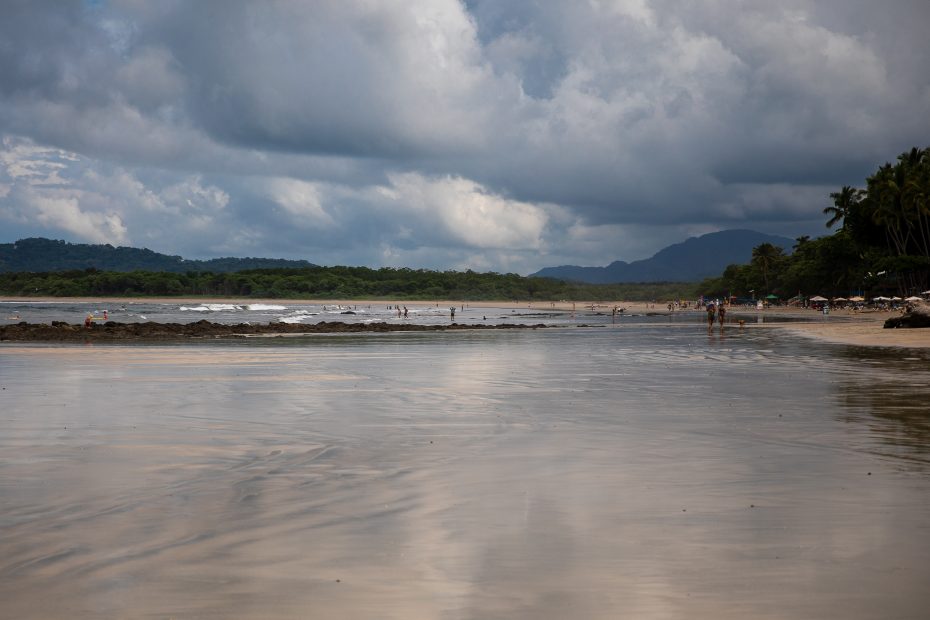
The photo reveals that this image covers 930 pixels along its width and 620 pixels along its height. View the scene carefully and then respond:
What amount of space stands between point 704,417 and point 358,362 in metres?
16.7

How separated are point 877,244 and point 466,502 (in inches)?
4610

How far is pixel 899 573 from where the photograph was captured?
6.51 m

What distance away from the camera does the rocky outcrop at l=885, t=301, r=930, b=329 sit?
50.5 metres

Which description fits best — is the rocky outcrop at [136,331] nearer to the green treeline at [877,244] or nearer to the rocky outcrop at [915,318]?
the rocky outcrop at [915,318]

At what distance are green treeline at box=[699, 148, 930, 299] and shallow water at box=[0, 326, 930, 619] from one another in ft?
281

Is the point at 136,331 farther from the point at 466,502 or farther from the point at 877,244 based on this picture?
the point at 877,244

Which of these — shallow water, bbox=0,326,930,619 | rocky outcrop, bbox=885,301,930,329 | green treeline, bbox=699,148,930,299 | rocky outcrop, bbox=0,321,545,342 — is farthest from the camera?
green treeline, bbox=699,148,930,299

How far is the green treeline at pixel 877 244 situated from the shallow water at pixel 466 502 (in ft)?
281

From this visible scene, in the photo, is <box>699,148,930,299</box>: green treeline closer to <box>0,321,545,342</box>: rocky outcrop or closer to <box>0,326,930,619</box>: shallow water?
<box>0,321,545,342</box>: rocky outcrop

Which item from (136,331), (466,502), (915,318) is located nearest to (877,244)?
(915,318)

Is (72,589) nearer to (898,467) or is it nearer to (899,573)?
(899,573)

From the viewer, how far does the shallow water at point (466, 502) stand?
6156 millimetres

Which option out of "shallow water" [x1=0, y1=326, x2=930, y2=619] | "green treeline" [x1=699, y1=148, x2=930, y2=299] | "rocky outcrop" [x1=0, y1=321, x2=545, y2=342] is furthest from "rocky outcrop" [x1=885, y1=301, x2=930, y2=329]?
"green treeline" [x1=699, y1=148, x2=930, y2=299]

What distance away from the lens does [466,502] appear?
29.8ft
